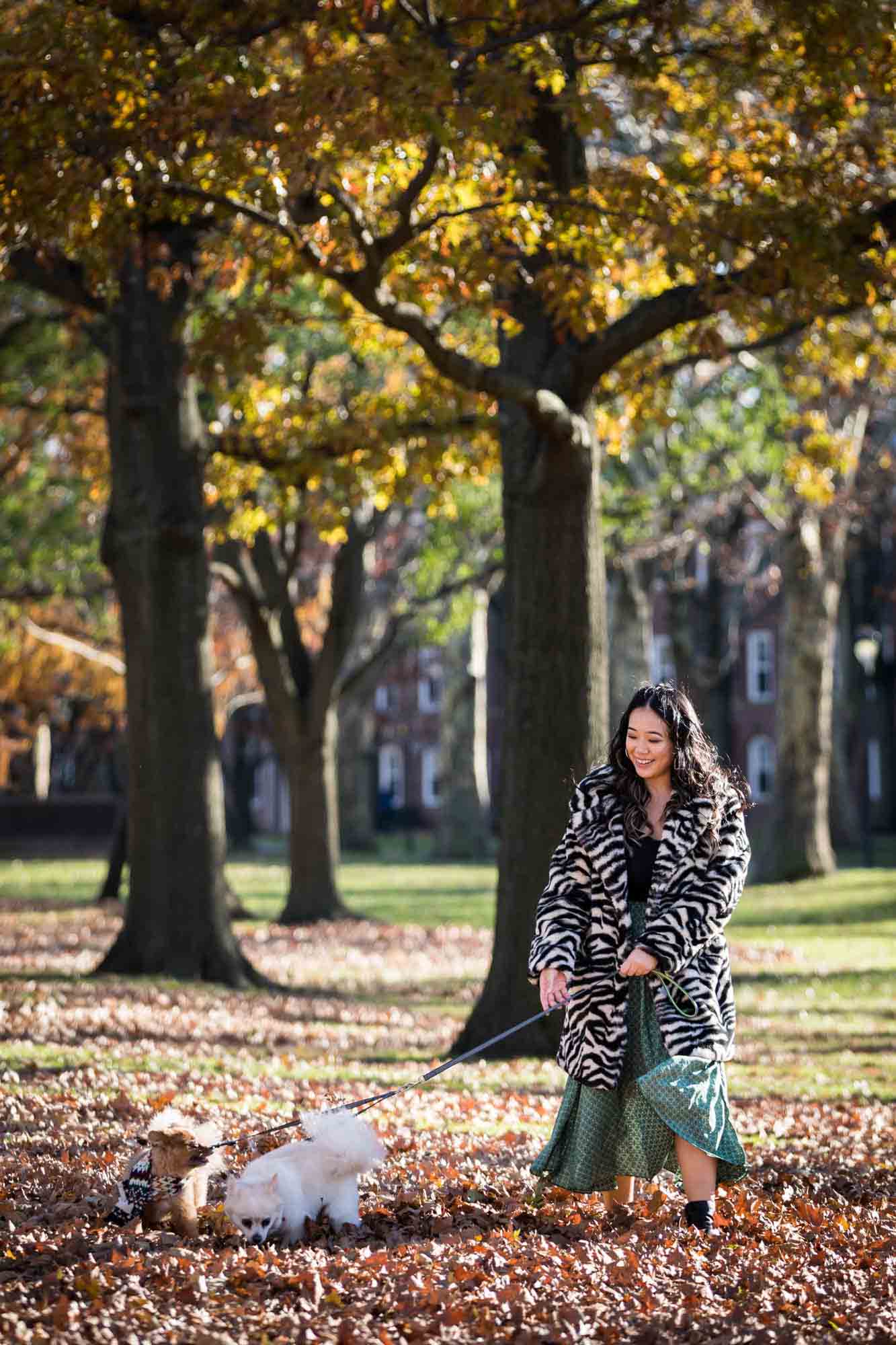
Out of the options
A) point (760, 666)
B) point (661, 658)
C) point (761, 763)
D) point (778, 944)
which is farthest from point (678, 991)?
point (761, 763)

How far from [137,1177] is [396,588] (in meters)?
26.3

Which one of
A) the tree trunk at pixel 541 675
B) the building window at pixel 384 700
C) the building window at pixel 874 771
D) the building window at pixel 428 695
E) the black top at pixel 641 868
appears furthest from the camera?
the building window at pixel 384 700

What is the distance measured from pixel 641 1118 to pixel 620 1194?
1.33 feet

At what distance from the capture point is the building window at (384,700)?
71438mm

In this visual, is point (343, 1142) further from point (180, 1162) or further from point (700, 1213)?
point (700, 1213)

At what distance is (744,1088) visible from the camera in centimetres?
1068

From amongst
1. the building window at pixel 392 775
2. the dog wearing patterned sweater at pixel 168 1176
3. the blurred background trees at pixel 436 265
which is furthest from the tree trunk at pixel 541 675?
the building window at pixel 392 775

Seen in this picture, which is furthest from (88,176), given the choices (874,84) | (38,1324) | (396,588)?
(396,588)

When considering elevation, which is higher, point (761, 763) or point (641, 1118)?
point (761, 763)

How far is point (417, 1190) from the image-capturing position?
258 inches

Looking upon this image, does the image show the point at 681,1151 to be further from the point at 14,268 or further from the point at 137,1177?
the point at 14,268

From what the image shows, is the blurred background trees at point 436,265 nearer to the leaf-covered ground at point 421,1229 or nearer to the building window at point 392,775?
the leaf-covered ground at point 421,1229

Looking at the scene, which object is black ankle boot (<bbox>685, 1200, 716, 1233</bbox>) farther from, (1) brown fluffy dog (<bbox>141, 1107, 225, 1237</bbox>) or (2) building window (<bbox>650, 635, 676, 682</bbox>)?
(2) building window (<bbox>650, 635, 676, 682</bbox>)

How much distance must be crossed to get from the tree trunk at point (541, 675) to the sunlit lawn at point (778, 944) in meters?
1.68
